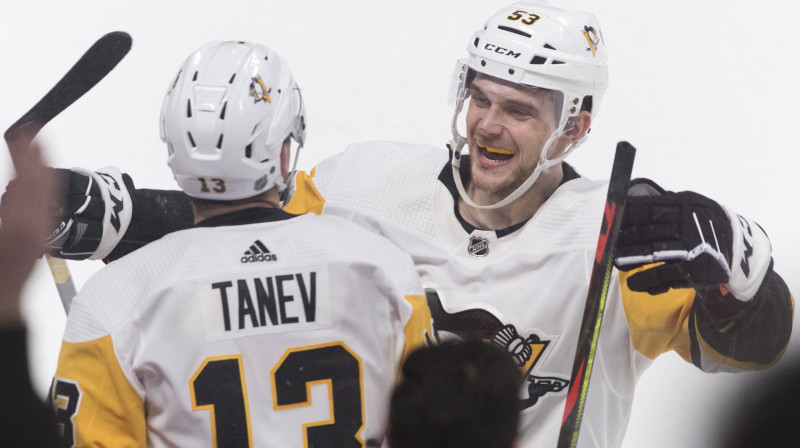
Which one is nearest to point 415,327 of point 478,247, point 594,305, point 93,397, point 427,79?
point 594,305

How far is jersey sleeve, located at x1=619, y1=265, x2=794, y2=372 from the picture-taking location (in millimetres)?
2318

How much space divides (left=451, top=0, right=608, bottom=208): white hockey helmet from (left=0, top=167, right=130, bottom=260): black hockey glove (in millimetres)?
Result: 830

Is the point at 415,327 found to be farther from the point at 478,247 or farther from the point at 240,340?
the point at 478,247

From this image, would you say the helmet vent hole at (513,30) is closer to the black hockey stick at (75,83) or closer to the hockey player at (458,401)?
the black hockey stick at (75,83)

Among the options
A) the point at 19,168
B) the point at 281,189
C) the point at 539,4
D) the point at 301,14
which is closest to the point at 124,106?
the point at 301,14

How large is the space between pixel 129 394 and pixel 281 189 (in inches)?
18.5

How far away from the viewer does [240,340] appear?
1.91 m

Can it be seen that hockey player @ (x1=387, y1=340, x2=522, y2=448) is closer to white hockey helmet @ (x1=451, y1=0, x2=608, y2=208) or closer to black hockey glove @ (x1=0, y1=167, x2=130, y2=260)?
white hockey helmet @ (x1=451, y1=0, x2=608, y2=208)

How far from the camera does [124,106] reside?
168 inches

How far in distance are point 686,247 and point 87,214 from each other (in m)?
1.36

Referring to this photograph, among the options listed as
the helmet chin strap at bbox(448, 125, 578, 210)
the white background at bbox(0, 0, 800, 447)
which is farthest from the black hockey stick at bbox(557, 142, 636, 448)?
the white background at bbox(0, 0, 800, 447)

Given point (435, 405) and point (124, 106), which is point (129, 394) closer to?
point (435, 405)

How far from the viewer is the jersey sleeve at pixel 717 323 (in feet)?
7.61

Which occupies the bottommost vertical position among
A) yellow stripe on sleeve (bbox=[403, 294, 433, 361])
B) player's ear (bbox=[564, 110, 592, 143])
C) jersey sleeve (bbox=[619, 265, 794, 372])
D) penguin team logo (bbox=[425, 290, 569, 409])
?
penguin team logo (bbox=[425, 290, 569, 409])
